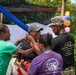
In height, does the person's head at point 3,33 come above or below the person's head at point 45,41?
above

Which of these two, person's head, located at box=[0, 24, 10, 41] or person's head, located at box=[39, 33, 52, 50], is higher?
person's head, located at box=[0, 24, 10, 41]

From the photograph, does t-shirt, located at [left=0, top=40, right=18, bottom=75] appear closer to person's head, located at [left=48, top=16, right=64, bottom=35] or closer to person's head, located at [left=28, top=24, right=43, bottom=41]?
person's head, located at [left=28, top=24, right=43, bottom=41]

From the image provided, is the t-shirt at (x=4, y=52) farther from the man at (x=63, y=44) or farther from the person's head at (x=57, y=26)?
the person's head at (x=57, y=26)

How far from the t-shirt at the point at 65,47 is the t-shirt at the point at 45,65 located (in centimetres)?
111

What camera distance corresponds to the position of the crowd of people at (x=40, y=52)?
3.67m

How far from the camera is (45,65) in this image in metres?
3.66

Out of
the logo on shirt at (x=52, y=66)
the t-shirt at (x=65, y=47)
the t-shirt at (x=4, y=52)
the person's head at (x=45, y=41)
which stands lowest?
the t-shirt at (x=65, y=47)

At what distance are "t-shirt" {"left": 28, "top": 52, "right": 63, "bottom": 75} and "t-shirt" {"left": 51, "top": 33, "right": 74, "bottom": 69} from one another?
111 cm

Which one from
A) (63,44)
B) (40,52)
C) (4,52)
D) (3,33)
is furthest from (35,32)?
(4,52)

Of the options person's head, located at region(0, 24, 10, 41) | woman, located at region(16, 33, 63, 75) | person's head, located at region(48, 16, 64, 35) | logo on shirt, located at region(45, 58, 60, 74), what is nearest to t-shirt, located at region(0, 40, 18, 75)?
person's head, located at region(0, 24, 10, 41)

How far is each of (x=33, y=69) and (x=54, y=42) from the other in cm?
130

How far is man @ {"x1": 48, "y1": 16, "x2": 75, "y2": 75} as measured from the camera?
4938 millimetres

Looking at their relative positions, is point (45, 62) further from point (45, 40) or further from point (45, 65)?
point (45, 40)

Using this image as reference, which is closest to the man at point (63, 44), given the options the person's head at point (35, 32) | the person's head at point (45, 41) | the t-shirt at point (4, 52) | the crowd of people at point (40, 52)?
the crowd of people at point (40, 52)
